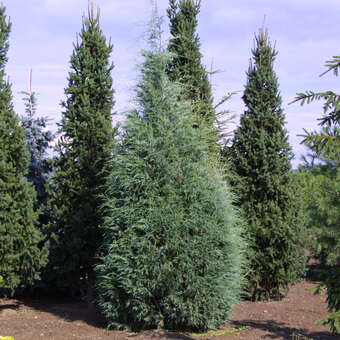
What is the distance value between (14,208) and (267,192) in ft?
15.7

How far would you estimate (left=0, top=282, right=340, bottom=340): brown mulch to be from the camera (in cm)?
590

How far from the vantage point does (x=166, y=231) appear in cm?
586

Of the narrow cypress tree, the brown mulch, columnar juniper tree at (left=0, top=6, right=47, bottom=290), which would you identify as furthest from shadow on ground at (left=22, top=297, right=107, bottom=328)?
the narrow cypress tree

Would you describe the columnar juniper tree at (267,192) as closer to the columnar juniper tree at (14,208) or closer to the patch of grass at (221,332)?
the patch of grass at (221,332)

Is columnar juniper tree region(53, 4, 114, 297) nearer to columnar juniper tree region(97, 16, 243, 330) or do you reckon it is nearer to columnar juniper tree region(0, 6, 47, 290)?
columnar juniper tree region(0, 6, 47, 290)

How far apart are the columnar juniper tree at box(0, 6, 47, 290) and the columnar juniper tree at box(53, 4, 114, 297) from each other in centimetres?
50

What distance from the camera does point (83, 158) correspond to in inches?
316

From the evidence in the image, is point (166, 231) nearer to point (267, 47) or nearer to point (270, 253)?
point (270, 253)

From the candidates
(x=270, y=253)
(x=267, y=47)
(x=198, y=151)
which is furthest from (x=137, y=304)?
(x=267, y=47)

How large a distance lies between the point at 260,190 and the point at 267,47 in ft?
10.2

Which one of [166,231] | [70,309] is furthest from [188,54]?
[70,309]

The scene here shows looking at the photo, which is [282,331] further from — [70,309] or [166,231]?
[70,309]

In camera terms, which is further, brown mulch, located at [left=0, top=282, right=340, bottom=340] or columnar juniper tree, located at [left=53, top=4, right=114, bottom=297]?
columnar juniper tree, located at [left=53, top=4, right=114, bottom=297]

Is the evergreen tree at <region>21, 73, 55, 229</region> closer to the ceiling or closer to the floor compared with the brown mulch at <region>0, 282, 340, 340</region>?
closer to the ceiling
